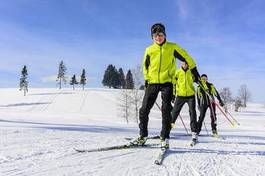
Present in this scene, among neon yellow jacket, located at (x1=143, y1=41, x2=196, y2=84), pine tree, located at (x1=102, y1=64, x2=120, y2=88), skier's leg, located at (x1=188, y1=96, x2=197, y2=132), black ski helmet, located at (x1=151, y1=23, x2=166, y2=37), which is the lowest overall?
skier's leg, located at (x1=188, y1=96, x2=197, y2=132)

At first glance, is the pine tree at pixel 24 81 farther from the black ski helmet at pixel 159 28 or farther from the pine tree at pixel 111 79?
the black ski helmet at pixel 159 28

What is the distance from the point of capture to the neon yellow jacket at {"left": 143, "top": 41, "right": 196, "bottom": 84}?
24.0 ft

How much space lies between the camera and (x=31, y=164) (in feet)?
16.6

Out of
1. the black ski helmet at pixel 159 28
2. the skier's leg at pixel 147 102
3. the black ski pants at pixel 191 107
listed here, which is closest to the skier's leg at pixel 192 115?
the black ski pants at pixel 191 107

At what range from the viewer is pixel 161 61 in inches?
288

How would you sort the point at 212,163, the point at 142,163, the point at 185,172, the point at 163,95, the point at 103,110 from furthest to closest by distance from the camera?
the point at 103,110 → the point at 163,95 → the point at 212,163 → the point at 142,163 → the point at 185,172

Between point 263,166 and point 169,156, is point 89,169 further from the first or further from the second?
point 263,166

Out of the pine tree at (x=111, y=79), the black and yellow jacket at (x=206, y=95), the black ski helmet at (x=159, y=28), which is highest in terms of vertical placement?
the pine tree at (x=111, y=79)

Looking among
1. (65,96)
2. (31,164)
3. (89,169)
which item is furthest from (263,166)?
(65,96)

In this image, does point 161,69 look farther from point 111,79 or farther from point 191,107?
point 111,79

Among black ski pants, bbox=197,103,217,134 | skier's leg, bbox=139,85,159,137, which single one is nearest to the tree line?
black ski pants, bbox=197,103,217,134

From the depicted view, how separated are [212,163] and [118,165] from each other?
167 cm

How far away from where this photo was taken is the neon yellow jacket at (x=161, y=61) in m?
7.30

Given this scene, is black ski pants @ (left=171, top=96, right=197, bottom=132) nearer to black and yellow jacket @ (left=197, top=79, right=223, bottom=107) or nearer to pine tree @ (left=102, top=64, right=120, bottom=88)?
black and yellow jacket @ (left=197, top=79, right=223, bottom=107)
